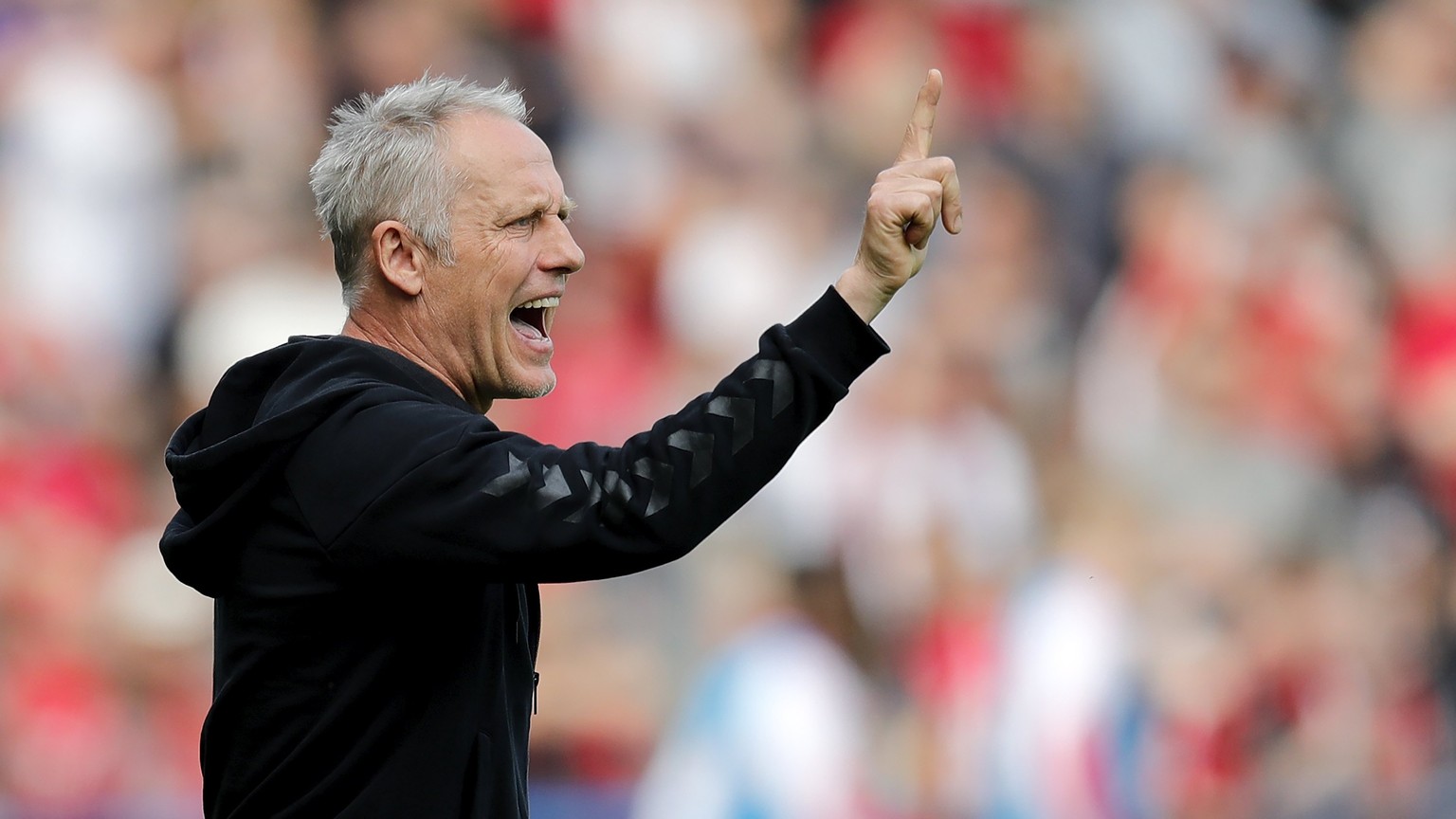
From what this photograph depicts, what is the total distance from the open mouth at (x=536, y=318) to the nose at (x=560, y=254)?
0.05 meters

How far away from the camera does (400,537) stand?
1.65 meters

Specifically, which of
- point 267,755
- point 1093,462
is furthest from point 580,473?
point 1093,462

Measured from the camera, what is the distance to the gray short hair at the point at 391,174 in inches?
78.2

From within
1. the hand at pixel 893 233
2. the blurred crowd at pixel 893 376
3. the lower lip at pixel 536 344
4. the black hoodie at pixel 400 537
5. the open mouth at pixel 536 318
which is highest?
the blurred crowd at pixel 893 376

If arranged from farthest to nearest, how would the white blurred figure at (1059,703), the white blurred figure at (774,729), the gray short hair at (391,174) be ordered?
the white blurred figure at (1059,703)
the white blurred figure at (774,729)
the gray short hair at (391,174)

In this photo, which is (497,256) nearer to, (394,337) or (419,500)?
(394,337)

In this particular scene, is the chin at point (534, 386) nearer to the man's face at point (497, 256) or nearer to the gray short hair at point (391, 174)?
the man's face at point (497, 256)

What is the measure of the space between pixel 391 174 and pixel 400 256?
9cm

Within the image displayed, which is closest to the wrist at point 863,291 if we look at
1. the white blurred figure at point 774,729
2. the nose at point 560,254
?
the nose at point 560,254

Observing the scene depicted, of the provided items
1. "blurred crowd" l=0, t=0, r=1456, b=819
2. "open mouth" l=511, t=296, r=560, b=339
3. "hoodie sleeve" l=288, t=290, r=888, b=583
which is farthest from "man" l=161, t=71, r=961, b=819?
"blurred crowd" l=0, t=0, r=1456, b=819

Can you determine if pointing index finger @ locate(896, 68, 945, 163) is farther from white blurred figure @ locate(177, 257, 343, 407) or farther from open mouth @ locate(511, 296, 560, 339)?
white blurred figure @ locate(177, 257, 343, 407)

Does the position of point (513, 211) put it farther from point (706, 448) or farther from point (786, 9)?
point (786, 9)

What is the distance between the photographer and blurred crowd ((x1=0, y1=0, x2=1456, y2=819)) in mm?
5074

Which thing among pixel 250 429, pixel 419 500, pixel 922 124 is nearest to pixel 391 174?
pixel 250 429
